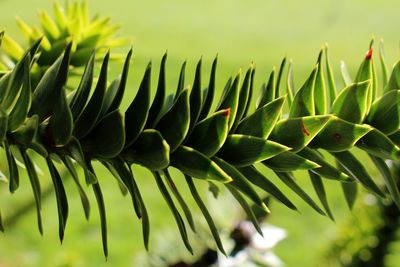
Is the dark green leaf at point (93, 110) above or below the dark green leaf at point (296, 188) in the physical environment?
above

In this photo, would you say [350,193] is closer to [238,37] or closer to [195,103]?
[195,103]

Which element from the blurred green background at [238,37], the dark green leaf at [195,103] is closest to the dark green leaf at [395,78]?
the dark green leaf at [195,103]

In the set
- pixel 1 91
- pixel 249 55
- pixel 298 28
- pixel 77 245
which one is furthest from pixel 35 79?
pixel 298 28

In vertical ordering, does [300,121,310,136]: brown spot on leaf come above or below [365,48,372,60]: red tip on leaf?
below

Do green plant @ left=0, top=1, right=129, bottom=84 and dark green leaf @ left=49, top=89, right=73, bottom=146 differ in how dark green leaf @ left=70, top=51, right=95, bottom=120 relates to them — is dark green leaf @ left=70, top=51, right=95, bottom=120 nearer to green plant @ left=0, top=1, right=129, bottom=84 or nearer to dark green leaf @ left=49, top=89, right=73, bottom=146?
dark green leaf @ left=49, top=89, right=73, bottom=146

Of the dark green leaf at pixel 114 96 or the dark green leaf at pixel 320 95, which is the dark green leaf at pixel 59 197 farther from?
the dark green leaf at pixel 320 95

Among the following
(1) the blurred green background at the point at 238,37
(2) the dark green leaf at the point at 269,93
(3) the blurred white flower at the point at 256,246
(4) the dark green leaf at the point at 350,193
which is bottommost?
(1) the blurred green background at the point at 238,37

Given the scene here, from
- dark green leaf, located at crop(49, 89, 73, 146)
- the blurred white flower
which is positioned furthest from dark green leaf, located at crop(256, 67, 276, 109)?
the blurred white flower
